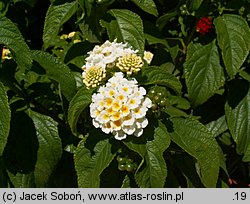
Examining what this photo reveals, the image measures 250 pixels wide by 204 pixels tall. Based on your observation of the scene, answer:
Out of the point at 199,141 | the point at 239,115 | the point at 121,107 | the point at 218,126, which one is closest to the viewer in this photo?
the point at 121,107

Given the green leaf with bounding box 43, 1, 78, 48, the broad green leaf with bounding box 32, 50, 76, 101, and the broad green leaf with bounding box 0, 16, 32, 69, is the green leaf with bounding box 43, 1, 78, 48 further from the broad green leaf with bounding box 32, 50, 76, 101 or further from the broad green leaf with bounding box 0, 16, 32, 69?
the broad green leaf with bounding box 0, 16, 32, 69

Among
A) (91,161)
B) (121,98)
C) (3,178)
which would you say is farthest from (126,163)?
(3,178)

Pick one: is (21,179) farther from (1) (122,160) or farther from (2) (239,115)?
(2) (239,115)

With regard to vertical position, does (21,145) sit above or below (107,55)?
below

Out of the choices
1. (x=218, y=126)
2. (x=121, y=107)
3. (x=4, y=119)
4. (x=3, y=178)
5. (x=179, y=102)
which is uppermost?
(x=121, y=107)

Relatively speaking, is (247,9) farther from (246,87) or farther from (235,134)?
(235,134)

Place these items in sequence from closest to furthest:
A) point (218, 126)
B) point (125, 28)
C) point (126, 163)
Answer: point (126, 163)
point (125, 28)
point (218, 126)

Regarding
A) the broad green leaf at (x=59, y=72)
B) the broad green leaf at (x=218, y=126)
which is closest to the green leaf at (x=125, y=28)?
the broad green leaf at (x=59, y=72)
